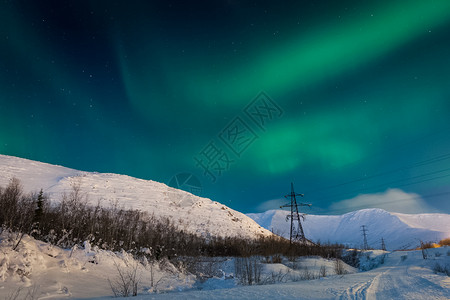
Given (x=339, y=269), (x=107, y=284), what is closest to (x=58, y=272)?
(x=107, y=284)

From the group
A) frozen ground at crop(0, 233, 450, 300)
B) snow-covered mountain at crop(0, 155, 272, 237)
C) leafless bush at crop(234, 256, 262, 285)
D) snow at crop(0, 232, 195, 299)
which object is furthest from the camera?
snow-covered mountain at crop(0, 155, 272, 237)

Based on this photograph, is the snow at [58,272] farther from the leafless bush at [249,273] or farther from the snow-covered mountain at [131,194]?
the snow-covered mountain at [131,194]

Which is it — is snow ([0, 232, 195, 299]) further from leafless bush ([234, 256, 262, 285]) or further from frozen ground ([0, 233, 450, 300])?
leafless bush ([234, 256, 262, 285])

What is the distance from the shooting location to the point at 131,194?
1946 inches

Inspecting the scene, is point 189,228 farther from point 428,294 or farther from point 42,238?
point 428,294

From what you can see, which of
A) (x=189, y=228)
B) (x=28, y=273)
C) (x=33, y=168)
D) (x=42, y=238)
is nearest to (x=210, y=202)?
(x=189, y=228)

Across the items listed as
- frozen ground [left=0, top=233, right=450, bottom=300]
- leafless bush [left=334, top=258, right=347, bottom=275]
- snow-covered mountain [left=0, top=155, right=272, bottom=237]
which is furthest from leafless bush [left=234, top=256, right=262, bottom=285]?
snow-covered mountain [left=0, top=155, right=272, bottom=237]

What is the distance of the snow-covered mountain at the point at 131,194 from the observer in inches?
1597

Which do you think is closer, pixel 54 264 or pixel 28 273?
pixel 28 273

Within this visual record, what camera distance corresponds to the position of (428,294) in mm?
7270

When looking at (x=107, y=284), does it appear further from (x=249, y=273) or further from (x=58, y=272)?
(x=249, y=273)

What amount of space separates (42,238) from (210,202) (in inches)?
2093

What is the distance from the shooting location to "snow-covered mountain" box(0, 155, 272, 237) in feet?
133

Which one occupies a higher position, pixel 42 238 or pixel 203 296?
pixel 42 238
